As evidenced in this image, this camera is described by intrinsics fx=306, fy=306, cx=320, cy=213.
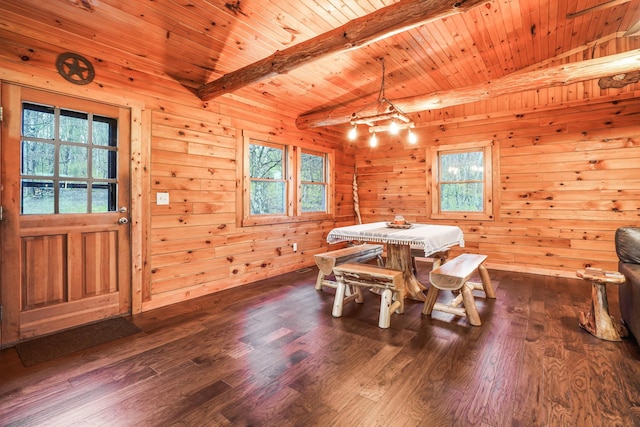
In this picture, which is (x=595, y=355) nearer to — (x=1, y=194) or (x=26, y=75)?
(x=1, y=194)

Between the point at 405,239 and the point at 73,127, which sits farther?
the point at 405,239

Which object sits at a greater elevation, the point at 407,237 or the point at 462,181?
the point at 462,181

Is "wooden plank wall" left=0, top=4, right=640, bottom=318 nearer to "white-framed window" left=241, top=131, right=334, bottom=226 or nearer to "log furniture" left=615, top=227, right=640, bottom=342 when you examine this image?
"white-framed window" left=241, top=131, right=334, bottom=226

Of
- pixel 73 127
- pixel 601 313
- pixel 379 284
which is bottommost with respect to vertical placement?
pixel 601 313

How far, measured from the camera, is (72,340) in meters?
2.44

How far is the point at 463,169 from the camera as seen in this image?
515 centimetres

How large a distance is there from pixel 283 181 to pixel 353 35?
8.69ft

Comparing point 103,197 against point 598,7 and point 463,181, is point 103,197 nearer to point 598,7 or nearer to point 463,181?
point 463,181

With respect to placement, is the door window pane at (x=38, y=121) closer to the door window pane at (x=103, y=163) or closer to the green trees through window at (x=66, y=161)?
the green trees through window at (x=66, y=161)

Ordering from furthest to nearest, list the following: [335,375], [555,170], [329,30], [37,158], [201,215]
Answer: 1. [555,170]
2. [201,215]
3. [329,30]
4. [37,158]
5. [335,375]

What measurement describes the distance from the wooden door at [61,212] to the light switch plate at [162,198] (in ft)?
0.92

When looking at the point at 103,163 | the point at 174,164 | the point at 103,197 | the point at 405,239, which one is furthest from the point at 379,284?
the point at 103,163

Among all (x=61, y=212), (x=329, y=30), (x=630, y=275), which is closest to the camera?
(x=630, y=275)

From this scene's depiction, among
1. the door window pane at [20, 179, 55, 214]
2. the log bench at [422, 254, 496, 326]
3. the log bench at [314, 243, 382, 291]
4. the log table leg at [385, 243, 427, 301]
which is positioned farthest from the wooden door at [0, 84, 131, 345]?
the log bench at [422, 254, 496, 326]
